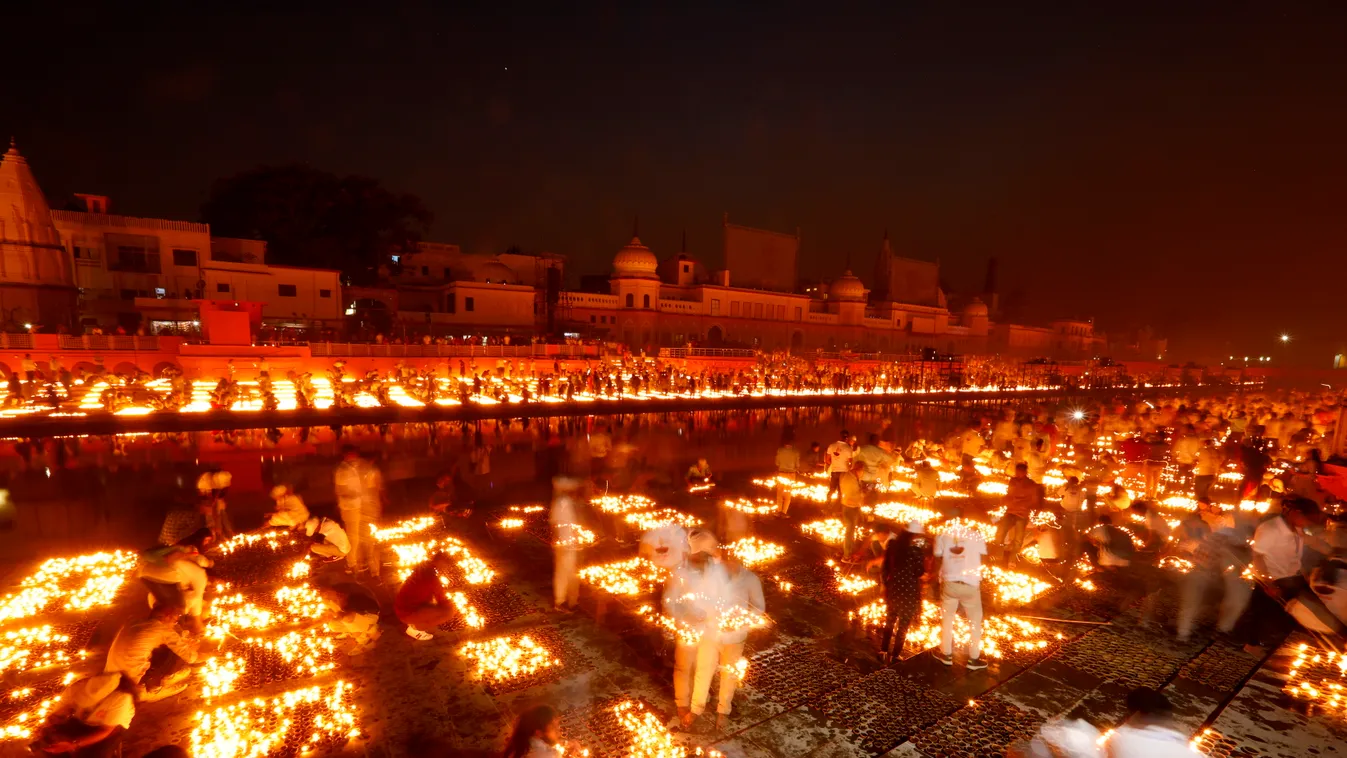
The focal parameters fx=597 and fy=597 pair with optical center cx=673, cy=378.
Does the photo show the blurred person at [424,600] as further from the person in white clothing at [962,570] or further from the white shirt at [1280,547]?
the white shirt at [1280,547]

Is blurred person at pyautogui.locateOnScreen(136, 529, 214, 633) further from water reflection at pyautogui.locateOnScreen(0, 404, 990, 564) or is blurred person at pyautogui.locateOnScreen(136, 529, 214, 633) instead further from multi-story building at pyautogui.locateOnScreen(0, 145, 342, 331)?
multi-story building at pyautogui.locateOnScreen(0, 145, 342, 331)

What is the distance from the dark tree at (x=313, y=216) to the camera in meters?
38.7

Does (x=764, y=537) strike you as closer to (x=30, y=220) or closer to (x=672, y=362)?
(x=672, y=362)

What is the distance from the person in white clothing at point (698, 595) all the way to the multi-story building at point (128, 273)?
3126cm

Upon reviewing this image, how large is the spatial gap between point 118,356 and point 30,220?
9.34 metres

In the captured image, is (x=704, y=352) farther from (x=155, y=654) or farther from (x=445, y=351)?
(x=155, y=654)

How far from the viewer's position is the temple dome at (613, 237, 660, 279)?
44094 mm

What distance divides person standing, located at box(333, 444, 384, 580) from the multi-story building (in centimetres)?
2649

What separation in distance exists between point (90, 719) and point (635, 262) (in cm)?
4171

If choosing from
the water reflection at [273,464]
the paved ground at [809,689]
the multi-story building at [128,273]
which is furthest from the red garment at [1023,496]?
the multi-story building at [128,273]

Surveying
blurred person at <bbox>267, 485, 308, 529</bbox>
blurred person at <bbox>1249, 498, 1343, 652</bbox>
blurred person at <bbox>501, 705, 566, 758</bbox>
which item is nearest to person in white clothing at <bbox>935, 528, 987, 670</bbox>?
blurred person at <bbox>1249, 498, 1343, 652</bbox>

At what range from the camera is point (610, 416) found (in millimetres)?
23297

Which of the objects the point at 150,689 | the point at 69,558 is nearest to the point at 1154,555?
the point at 150,689

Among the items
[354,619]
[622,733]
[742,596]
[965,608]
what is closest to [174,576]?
[354,619]
